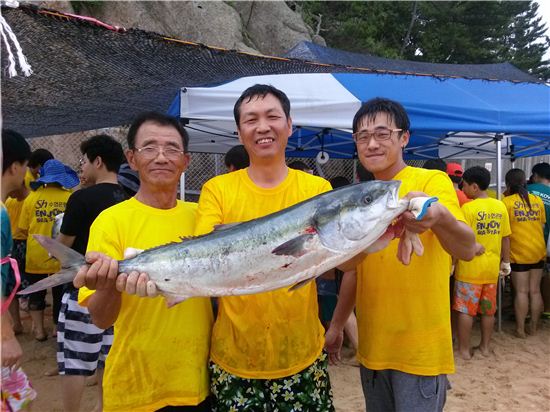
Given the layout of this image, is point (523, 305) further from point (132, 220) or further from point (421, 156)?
point (132, 220)

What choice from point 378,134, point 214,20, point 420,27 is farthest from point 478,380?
point 420,27

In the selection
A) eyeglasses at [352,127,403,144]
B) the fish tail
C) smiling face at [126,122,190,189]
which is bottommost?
the fish tail

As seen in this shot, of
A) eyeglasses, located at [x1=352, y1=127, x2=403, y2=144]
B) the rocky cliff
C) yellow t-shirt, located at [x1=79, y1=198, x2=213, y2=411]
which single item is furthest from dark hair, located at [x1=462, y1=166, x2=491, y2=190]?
the rocky cliff

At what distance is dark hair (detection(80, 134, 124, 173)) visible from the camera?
12.4ft

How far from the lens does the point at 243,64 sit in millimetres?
5559

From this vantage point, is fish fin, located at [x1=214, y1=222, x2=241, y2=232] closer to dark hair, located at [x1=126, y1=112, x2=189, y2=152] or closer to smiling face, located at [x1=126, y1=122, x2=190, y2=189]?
smiling face, located at [x1=126, y1=122, x2=190, y2=189]

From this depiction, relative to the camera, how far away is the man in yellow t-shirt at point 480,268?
19.2ft

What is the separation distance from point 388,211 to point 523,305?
20.4 ft

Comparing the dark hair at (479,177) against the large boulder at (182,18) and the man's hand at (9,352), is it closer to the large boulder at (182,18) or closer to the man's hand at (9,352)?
the man's hand at (9,352)

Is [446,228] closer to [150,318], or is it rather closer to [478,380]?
[150,318]

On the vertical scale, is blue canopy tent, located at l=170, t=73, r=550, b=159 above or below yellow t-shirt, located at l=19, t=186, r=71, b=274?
above

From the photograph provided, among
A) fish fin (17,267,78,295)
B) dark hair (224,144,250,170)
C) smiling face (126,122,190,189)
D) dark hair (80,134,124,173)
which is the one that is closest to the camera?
fish fin (17,267,78,295)

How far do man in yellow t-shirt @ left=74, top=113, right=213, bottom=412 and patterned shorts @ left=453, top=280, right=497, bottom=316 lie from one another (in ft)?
15.6

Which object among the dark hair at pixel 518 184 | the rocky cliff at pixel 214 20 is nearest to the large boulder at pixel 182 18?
the rocky cliff at pixel 214 20
